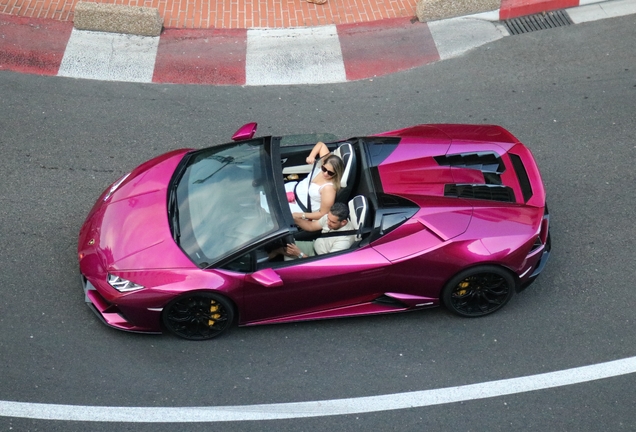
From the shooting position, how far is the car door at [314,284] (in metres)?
6.27

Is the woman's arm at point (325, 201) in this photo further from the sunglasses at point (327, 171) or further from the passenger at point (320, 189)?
the sunglasses at point (327, 171)

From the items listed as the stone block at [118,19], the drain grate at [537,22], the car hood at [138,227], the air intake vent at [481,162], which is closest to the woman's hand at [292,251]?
the car hood at [138,227]

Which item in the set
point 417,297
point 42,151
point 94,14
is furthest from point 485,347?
point 94,14

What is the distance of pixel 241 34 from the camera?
1023 cm

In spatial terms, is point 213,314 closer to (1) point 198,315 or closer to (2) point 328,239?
(1) point 198,315

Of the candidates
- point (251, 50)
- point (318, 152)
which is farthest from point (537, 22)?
point (318, 152)

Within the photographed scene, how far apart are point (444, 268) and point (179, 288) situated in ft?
7.22

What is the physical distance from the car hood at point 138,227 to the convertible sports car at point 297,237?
0.01 m

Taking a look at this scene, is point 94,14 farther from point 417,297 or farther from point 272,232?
point 417,297

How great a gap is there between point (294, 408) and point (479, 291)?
1903 mm

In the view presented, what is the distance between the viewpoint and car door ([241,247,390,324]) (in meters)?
6.27

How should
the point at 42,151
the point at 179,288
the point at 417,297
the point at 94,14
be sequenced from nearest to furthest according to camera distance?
the point at 179,288 < the point at 417,297 < the point at 42,151 < the point at 94,14

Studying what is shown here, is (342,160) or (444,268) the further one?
(342,160)

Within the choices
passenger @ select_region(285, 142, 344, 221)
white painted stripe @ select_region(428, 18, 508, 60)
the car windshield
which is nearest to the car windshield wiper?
the car windshield
